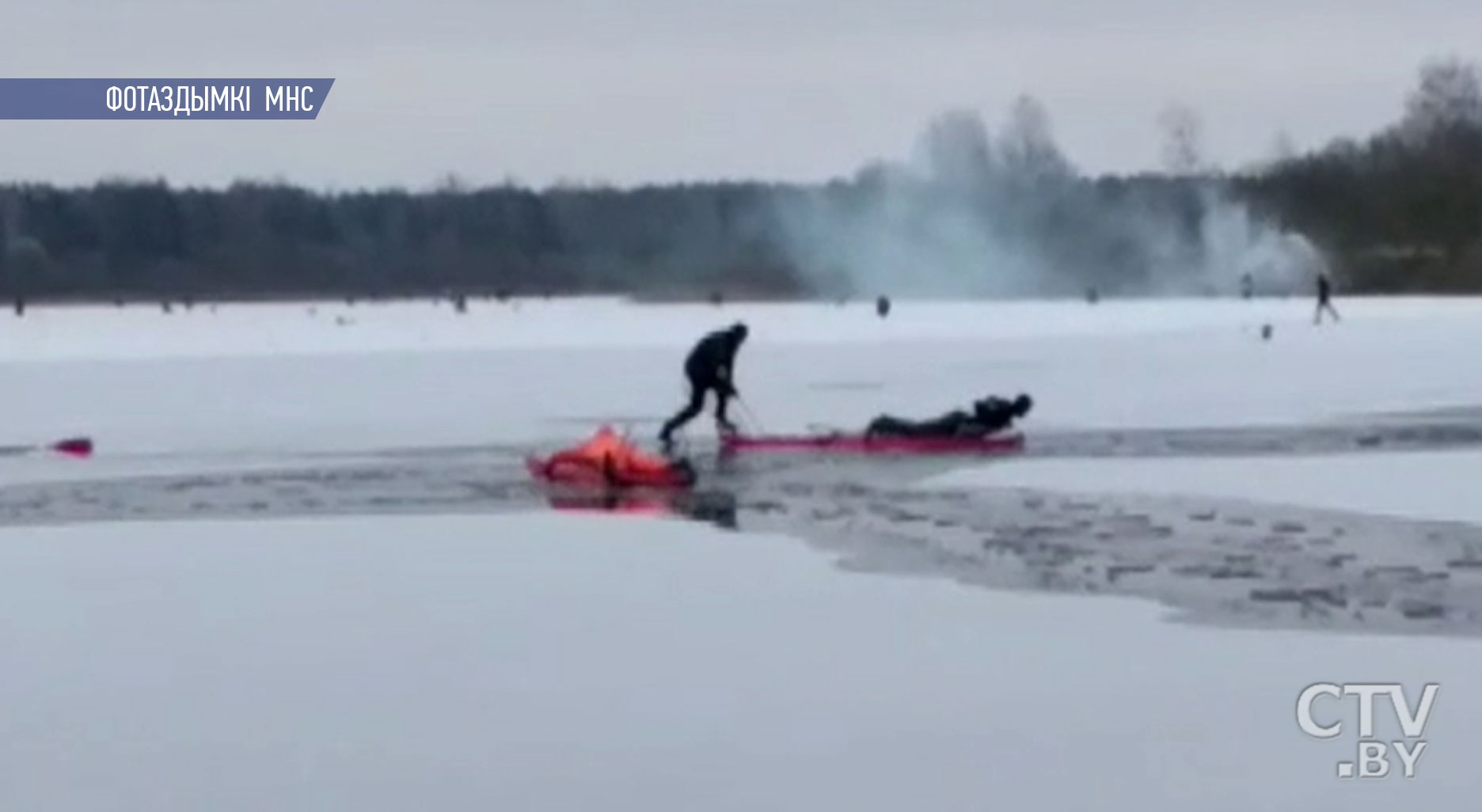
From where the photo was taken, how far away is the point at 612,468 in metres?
17.5

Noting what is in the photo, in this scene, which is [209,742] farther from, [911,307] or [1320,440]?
[911,307]

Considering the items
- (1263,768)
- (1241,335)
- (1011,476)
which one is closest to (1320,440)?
(1011,476)

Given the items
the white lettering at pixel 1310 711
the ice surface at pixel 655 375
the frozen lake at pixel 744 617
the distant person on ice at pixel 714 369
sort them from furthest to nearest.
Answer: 1. the ice surface at pixel 655 375
2. the distant person on ice at pixel 714 369
3. the white lettering at pixel 1310 711
4. the frozen lake at pixel 744 617

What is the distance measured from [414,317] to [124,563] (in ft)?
190

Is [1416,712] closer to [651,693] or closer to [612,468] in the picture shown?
[651,693]

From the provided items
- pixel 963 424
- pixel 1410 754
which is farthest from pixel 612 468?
pixel 1410 754

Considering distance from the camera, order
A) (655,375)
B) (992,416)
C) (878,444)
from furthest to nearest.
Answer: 1. (655,375)
2. (992,416)
3. (878,444)

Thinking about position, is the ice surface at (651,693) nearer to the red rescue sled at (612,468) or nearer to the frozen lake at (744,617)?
the frozen lake at (744,617)

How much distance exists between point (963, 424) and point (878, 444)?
0.66m

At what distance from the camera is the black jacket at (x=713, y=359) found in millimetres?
20812

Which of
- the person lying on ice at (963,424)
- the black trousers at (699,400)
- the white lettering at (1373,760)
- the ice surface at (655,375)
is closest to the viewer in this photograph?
the white lettering at (1373,760)

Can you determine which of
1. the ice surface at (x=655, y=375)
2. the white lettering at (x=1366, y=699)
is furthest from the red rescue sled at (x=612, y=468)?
the white lettering at (x=1366, y=699)

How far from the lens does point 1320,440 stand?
20.5m

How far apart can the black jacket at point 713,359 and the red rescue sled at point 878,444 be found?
0.54 metres
